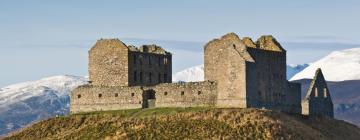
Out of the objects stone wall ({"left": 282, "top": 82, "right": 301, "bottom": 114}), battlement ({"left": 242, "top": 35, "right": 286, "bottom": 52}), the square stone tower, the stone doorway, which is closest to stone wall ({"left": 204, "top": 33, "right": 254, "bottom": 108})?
battlement ({"left": 242, "top": 35, "right": 286, "bottom": 52})

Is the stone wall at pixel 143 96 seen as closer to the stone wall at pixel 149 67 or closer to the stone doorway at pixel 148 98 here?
the stone doorway at pixel 148 98

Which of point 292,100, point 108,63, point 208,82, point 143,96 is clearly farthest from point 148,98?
point 292,100

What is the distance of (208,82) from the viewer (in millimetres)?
116188

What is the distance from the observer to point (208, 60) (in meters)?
120

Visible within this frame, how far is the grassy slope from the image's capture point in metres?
102

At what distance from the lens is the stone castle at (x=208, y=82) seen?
115m

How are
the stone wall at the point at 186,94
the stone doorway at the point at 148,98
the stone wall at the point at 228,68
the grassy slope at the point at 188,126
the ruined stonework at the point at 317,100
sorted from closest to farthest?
the grassy slope at the point at 188,126
the stone wall at the point at 228,68
the stone wall at the point at 186,94
the stone doorway at the point at 148,98
the ruined stonework at the point at 317,100

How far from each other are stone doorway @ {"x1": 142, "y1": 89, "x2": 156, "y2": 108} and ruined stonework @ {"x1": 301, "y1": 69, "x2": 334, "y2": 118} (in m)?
19.7

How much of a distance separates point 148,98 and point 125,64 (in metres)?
6.70

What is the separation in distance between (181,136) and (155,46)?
31001 mm

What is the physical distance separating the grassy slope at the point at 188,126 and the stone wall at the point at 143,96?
9.13ft

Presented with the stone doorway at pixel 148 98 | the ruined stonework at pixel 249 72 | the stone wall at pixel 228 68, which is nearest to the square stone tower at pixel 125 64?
the stone doorway at pixel 148 98

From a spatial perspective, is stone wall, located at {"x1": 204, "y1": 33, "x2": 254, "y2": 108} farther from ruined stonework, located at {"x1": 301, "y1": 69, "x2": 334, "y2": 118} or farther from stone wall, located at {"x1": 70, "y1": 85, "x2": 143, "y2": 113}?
ruined stonework, located at {"x1": 301, "y1": 69, "x2": 334, "y2": 118}

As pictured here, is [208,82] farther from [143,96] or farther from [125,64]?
[125,64]
